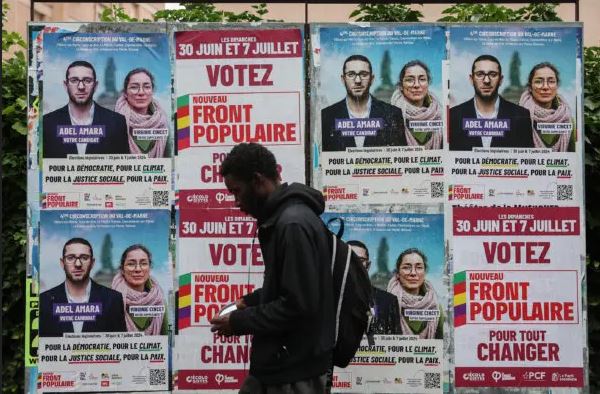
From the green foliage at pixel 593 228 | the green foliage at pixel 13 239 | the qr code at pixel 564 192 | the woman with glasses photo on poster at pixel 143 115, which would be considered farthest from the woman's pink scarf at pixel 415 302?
the green foliage at pixel 13 239

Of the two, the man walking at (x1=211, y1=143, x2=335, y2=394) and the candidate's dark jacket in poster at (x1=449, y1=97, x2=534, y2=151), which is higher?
the candidate's dark jacket in poster at (x1=449, y1=97, x2=534, y2=151)

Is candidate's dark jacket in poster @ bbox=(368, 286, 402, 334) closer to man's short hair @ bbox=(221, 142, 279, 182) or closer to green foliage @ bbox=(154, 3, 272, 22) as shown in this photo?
man's short hair @ bbox=(221, 142, 279, 182)

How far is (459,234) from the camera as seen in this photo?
5.01 metres

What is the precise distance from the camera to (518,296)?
Result: 197 inches

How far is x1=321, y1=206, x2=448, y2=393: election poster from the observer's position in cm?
498

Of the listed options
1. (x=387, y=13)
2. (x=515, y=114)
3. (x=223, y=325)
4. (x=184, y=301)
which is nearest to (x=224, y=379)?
(x=184, y=301)

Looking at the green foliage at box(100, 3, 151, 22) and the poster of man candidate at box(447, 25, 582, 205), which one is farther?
the green foliage at box(100, 3, 151, 22)

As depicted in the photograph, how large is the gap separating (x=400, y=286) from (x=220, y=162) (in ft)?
4.25

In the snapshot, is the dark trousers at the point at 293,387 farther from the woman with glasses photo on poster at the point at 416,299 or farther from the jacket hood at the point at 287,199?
the woman with glasses photo on poster at the point at 416,299

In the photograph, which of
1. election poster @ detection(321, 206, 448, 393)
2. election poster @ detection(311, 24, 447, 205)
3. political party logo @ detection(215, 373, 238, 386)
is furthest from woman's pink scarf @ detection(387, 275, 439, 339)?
political party logo @ detection(215, 373, 238, 386)

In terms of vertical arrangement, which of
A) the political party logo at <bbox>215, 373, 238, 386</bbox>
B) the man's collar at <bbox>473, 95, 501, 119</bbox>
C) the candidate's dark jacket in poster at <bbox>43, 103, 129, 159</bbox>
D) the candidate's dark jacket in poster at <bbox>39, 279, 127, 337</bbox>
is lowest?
the political party logo at <bbox>215, 373, 238, 386</bbox>

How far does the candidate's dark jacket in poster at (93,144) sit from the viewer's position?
5.01 m

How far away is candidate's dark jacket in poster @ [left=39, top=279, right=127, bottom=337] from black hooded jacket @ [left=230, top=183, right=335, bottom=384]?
1595 millimetres

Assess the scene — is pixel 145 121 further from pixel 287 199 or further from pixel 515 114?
pixel 515 114
